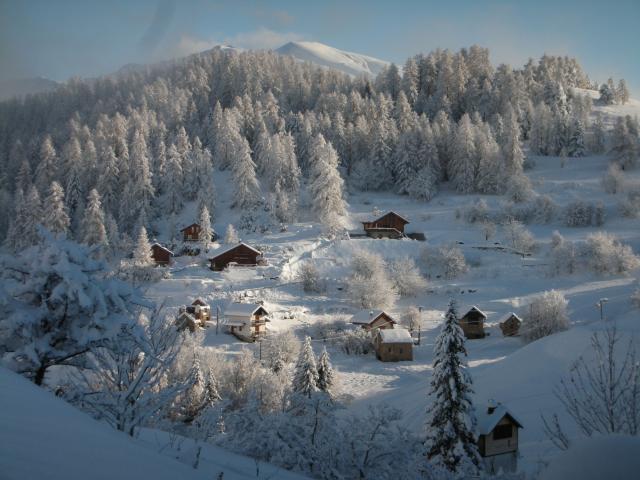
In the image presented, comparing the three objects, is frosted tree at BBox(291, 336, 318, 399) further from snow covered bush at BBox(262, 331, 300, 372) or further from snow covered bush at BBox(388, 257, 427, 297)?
snow covered bush at BBox(388, 257, 427, 297)

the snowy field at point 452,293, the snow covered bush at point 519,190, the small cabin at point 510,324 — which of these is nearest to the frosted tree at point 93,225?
the snowy field at point 452,293

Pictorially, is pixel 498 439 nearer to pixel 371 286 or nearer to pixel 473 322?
pixel 473 322

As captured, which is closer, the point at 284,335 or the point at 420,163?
the point at 284,335

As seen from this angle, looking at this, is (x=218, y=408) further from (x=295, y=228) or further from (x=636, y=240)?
(x=636, y=240)

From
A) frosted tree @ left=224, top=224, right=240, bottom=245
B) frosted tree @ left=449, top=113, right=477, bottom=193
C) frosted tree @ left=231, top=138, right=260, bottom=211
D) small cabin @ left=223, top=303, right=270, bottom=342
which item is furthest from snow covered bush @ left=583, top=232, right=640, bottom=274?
frosted tree @ left=231, top=138, right=260, bottom=211

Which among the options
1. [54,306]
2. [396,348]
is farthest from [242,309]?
[54,306]

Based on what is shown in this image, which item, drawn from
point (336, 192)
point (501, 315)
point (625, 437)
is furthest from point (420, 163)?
point (625, 437)

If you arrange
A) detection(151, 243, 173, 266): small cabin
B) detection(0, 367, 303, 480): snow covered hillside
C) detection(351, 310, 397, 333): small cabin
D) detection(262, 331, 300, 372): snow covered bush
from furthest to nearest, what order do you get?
1. detection(151, 243, 173, 266): small cabin
2. detection(351, 310, 397, 333): small cabin
3. detection(262, 331, 300, 372): snow covered bush
4. detection(0, 367, 303, 480): snow covered hillside
